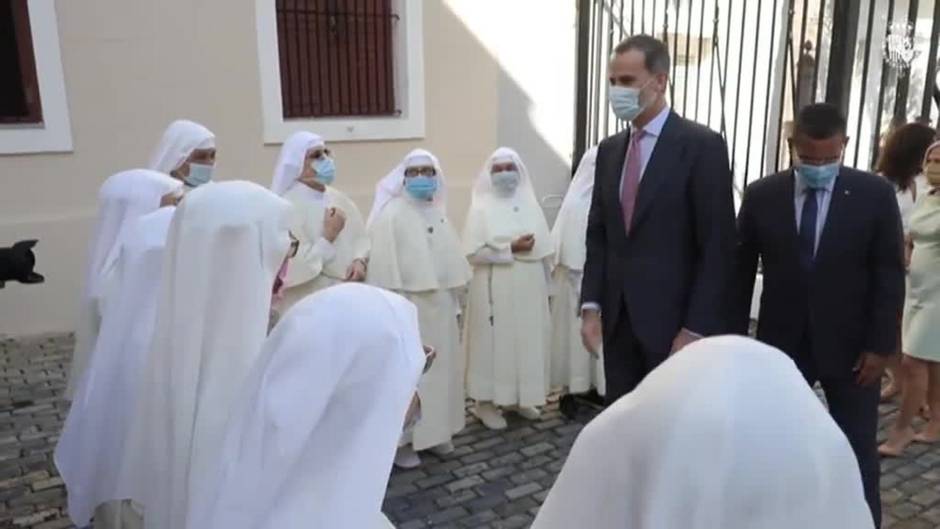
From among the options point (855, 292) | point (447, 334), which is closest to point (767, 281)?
point (855, 292)

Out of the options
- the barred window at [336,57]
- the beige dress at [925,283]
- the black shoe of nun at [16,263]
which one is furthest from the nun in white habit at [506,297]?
the barred window at [336,57]

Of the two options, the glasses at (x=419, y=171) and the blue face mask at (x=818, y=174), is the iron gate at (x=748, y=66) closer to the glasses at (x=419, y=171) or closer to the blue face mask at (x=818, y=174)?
the glasses at (x=419, y=171)

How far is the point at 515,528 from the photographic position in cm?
360

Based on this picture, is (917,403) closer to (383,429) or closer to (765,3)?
(383,429)

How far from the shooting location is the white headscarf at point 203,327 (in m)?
2.20

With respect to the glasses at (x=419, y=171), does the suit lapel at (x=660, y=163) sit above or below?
above

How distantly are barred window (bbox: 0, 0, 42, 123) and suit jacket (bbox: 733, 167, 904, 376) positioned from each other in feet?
19.6

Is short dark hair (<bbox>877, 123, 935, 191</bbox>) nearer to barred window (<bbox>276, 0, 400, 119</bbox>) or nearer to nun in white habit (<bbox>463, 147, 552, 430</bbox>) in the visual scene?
nun in white habit (<bbox>463, 147, 552, 430</bbox>)

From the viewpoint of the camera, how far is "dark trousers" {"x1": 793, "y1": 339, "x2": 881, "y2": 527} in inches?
115

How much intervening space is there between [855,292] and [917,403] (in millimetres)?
2029

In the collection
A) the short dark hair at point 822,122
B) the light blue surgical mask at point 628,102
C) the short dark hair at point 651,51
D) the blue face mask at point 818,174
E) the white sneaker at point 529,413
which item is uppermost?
the short dark hair at point 651,51

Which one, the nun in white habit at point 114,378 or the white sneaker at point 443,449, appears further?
the white sneaker at point 443,449

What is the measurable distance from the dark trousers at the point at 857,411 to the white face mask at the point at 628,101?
1.12 metres

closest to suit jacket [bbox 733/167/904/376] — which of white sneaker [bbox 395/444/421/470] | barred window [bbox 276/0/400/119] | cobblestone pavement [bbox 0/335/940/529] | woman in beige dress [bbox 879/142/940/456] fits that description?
cobblestone pavement [bbox 0/335/940/529]
